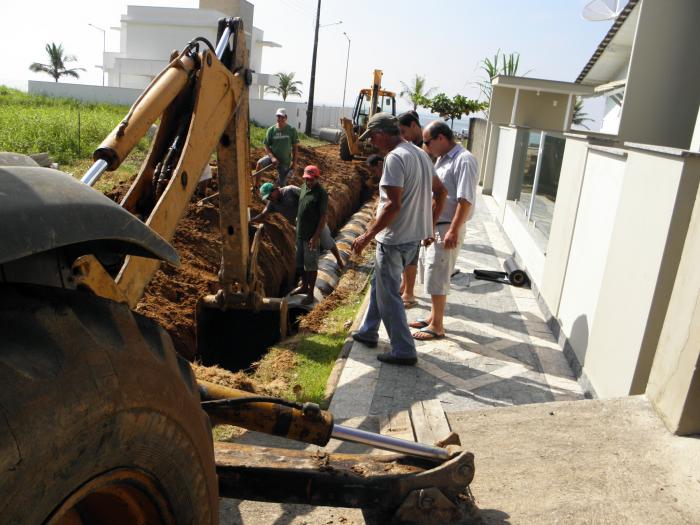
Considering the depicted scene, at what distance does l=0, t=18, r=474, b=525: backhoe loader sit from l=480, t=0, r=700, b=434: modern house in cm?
150

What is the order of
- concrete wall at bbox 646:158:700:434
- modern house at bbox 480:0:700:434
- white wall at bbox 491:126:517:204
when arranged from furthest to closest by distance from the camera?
white wall at bbox 491:126:517:204 < modern house at bbox 480:0:700:434 < concrete wall at bbox 646:158:700:434

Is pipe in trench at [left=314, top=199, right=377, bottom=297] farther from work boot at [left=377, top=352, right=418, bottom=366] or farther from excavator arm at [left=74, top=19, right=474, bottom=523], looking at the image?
excavator arm at [left=74, top=19, right=474, bottom=523]

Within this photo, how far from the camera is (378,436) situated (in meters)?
2.99

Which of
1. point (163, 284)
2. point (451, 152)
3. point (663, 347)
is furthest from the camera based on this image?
point (163, 284)

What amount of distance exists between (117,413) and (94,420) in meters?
0.08

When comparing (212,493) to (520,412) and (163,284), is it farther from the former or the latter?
(163,284)

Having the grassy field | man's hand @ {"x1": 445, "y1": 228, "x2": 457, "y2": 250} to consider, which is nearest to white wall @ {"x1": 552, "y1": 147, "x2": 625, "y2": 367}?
man's hand @ {"x1": 445, "y1": 228, "x2": 457, "y2": 250}

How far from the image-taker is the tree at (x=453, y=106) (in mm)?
38750

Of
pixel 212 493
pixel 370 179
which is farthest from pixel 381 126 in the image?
pixel 370 179

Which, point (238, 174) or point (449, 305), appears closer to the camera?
point (238, 174)

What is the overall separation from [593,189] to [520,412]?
2812mm

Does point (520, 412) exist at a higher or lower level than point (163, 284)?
higher

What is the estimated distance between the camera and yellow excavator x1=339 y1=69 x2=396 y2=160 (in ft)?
72.3

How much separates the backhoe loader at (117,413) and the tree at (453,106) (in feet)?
121
